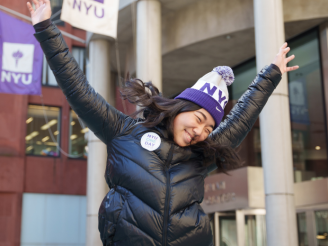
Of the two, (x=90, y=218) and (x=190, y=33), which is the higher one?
(x=190, y=33)

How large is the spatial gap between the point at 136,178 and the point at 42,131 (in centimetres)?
1726

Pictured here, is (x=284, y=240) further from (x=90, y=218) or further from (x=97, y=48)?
(x=97, y=48)

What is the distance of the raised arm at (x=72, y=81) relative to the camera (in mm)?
2082

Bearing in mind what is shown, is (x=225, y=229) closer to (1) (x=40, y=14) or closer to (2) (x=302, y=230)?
(2) (x=302, y=230)

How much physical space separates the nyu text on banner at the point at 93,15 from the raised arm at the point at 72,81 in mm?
7559

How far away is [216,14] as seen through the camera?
11.3 meters

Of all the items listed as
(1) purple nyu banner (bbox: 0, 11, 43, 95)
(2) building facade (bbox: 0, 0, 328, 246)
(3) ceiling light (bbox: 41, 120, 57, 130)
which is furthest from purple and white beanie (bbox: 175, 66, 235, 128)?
(3) ceiling light (bbox: 41, 120, 57, 130)

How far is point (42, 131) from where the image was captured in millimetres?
18594

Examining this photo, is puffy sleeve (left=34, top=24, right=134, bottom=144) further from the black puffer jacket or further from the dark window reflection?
the dark window reflection

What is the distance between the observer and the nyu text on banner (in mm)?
9422

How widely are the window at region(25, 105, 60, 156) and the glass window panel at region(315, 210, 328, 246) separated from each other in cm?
1179

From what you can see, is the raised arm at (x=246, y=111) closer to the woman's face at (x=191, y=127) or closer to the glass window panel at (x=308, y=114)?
the woman's face at (x=191, y=127)

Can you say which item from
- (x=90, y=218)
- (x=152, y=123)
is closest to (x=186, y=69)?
(x=90, y=218)

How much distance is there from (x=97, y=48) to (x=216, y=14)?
438 centimetres
